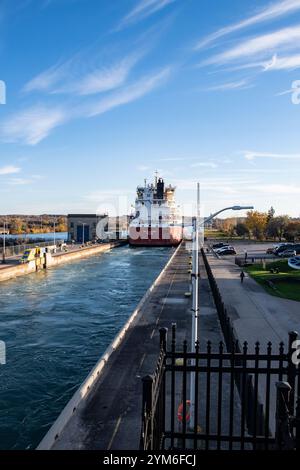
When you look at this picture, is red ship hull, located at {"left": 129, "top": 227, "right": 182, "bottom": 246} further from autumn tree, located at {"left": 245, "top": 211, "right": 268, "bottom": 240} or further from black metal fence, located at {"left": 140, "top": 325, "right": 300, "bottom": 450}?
black metal fence, located at {"left": 140, "top": 325, "right": 300, "bottom": 450}

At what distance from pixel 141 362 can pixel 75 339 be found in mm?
6886

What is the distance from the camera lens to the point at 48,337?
1808 cm

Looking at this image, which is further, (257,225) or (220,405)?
(257,225)

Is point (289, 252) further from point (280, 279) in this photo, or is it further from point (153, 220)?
point (153, 220)

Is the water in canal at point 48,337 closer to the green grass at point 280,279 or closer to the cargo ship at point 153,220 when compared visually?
the green grass at point 280,279

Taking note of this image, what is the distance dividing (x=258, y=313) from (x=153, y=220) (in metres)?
67.8

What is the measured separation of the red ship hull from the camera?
84562 mm

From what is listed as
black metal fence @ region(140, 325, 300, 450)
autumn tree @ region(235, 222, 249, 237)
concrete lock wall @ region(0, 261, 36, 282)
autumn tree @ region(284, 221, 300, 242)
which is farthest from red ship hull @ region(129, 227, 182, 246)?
black metal fence @ region(140, 325, 300, 450)

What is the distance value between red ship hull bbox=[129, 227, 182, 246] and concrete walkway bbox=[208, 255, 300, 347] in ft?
178

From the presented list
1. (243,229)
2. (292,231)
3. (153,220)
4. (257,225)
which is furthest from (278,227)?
(153,220)

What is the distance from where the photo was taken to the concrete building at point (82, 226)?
99312 mm

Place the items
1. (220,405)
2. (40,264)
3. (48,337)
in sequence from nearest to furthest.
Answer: (220,405)
(48,337)
(40,264)
